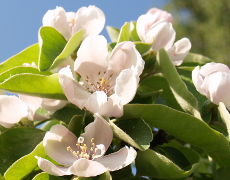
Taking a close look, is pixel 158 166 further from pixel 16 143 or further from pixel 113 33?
pixel 113 33

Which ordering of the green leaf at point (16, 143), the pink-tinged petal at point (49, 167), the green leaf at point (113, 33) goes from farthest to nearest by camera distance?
the green leaf at point (113, 33) < the green leaf at point (16, 143) < the pink-tinged petal at point (49, 167)

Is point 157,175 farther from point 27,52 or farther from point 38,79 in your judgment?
point 27,52

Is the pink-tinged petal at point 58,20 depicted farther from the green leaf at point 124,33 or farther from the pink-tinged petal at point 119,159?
the pink-tinged petal at point 119,159

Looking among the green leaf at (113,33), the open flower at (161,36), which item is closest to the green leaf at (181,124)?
the open flower at (161,36)

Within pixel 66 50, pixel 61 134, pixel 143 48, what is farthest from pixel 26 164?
pixel 143 48

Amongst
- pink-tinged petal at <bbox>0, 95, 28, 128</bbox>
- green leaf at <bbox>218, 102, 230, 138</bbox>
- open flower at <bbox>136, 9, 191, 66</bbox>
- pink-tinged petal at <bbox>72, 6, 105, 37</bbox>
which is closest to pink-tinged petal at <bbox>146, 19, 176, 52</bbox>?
open flower at <bbox>136, 9, 191, 66</bbox>

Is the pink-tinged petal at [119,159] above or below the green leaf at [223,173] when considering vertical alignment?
above

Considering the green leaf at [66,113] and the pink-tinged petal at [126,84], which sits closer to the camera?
the pink-tinged petal at [126,84]
